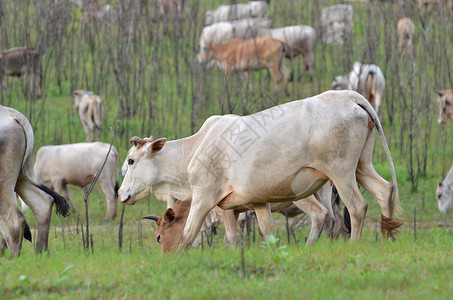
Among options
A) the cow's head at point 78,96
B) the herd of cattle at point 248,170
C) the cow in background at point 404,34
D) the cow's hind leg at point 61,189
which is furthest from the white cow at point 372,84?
the herd of cattle at point 248,170

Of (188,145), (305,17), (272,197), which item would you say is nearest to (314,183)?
(272,197)

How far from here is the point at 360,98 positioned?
26.0 ft

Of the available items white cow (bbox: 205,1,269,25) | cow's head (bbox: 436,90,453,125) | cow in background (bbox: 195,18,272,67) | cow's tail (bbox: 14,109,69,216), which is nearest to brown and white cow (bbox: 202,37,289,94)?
cow in background (bbox: 195,18,272,67)

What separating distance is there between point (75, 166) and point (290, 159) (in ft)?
24.2

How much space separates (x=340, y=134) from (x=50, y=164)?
26.3 ft

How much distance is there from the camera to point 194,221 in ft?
26.4

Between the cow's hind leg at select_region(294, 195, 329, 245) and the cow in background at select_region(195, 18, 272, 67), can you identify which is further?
the cow in background at select_region(195, 18, 272, 67)

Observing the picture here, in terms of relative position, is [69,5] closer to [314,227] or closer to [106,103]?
[106,103]

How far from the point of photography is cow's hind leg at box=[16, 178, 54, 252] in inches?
336

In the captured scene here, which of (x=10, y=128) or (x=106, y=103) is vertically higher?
(x=10, y=128)

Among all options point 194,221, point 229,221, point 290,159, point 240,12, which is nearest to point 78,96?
point 229,221

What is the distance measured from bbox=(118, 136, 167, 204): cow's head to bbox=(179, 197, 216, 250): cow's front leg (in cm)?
86

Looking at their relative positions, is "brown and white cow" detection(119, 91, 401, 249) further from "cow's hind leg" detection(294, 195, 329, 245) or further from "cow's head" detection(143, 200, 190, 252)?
"cow's hind leg" detection(294, 195, 329, 245)

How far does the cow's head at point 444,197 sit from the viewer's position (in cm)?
1364
